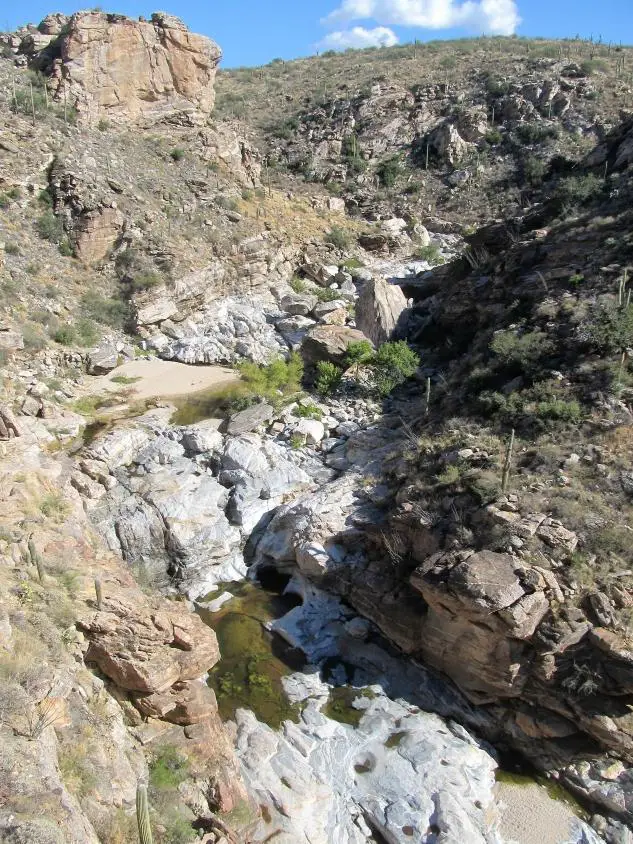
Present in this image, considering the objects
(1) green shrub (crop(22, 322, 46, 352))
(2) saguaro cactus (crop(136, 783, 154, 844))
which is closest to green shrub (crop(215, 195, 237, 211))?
(1) green shrub (crop(22, 322, 46, 352))

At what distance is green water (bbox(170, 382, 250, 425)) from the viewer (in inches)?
736

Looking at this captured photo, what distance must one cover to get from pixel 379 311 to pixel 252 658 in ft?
50.1

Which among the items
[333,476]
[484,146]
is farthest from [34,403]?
[484,146]

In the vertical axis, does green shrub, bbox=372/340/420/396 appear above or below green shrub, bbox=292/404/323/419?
above

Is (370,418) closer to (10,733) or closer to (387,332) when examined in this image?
(387,332)

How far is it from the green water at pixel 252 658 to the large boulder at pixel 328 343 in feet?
33.0

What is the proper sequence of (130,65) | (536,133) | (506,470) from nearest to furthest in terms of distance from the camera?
(506,470)
(130,65)
(536,133)

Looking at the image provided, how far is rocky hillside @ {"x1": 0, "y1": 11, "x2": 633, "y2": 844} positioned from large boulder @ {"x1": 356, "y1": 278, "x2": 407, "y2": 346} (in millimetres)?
113

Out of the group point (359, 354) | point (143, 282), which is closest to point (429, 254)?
point (359, 354)

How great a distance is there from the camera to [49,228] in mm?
24078

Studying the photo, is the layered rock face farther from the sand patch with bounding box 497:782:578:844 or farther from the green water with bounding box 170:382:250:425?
the sand patch with bounding box 497:782:578:844

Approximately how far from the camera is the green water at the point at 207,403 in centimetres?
1869

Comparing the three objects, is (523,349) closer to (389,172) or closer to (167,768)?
(167,768)

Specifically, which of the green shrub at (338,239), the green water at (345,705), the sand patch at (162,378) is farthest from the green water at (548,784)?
the green shrub at (338,239)
